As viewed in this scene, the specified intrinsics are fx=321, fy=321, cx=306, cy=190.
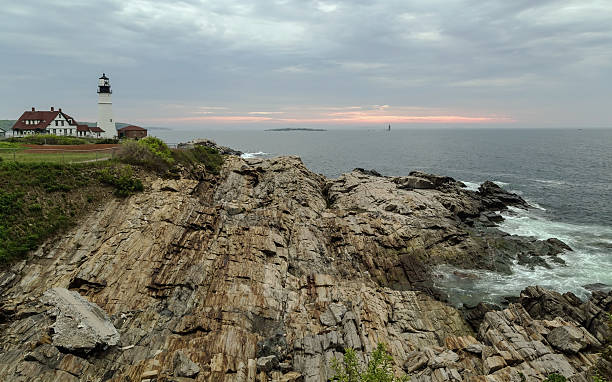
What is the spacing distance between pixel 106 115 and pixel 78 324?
5998cm

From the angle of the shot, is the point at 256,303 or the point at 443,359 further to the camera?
the point at 256,303

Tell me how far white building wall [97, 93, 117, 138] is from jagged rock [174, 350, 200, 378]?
62.9m

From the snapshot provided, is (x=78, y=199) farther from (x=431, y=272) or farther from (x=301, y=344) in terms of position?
(x=431, y=272)

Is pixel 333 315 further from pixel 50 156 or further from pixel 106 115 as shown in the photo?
pixel 106 115

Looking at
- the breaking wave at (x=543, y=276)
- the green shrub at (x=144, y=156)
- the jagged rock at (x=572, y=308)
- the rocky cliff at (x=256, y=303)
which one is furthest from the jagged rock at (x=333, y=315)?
the green shrub at (x=144, y=156)

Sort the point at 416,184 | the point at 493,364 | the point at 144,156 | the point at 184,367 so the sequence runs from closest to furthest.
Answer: the point at 184,367 < the point at 493,364 < the point at 144,156 < the point at 416,184

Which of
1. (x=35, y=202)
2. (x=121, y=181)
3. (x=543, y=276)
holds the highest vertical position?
(x=121, y=181)

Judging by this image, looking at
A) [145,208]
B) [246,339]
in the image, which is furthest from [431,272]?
[145,208]

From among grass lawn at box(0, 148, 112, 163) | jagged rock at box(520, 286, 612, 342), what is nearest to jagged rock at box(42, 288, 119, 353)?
grass lawn at box(0, 148, 112, 163)

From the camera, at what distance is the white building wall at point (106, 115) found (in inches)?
2479

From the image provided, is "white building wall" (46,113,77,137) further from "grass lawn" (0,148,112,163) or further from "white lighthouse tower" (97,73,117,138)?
"grass lawn" (0,148,112,163)

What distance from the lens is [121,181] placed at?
95.7 ft

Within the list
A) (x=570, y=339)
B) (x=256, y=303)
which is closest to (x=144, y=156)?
(x=256, y=303)

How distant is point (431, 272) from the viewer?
3173cm
